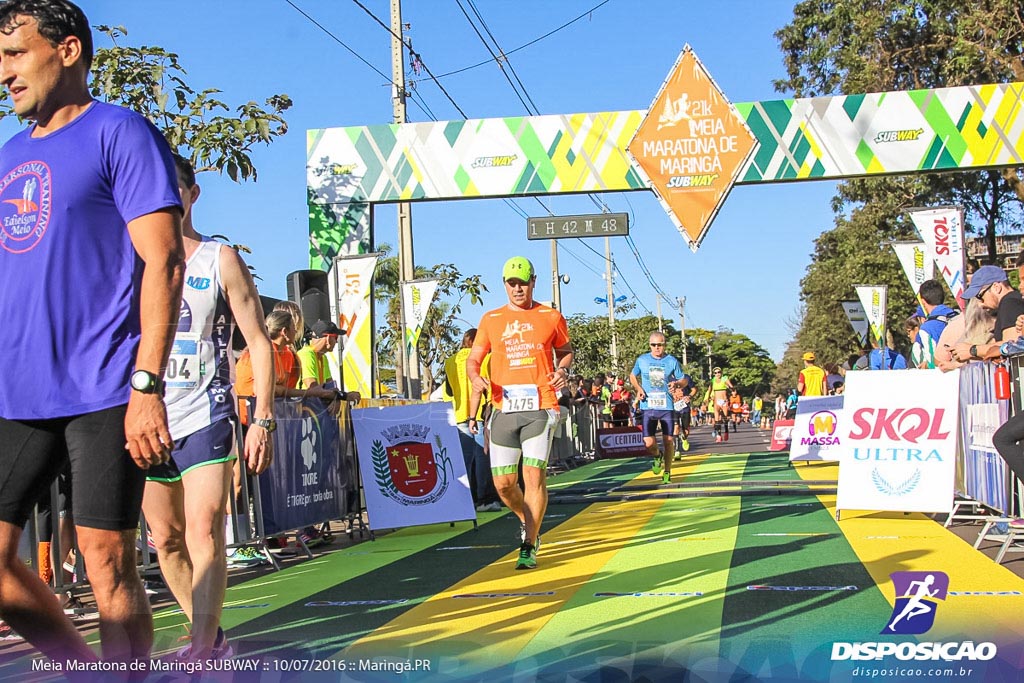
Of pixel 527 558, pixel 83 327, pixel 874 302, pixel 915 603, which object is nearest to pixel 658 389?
pixel 527 558

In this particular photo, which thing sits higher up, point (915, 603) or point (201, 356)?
point (201, 356)

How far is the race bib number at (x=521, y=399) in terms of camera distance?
25.7ft

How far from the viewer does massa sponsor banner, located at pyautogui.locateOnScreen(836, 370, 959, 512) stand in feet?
30.8

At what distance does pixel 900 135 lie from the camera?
15867mm

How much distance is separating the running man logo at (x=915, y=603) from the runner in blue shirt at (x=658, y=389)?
9380 millimetres

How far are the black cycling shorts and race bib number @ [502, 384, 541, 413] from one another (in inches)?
183

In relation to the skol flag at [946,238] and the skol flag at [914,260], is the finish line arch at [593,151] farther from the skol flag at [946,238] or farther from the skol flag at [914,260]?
the skol flag at [914,260]

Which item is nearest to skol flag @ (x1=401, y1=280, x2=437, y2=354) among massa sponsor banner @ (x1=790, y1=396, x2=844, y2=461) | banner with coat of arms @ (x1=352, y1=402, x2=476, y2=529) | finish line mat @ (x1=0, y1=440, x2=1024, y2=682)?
massa sponsor banner @ (x1=790, y1=396, x2=844, y2=461)

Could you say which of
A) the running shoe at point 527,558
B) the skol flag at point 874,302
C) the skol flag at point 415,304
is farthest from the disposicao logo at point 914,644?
the skol flag at point 874,302

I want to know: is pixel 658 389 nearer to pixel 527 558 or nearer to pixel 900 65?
pixel 527 558

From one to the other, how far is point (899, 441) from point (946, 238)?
876 centimetres

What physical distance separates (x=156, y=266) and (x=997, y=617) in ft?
13.4

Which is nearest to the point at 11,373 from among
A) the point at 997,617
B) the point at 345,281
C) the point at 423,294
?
the point at 997,617

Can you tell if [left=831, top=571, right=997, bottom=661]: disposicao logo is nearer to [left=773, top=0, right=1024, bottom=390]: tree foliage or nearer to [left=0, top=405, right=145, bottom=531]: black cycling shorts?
[left=0, top=405, right=145, bottom=531]: black cycling shorts
